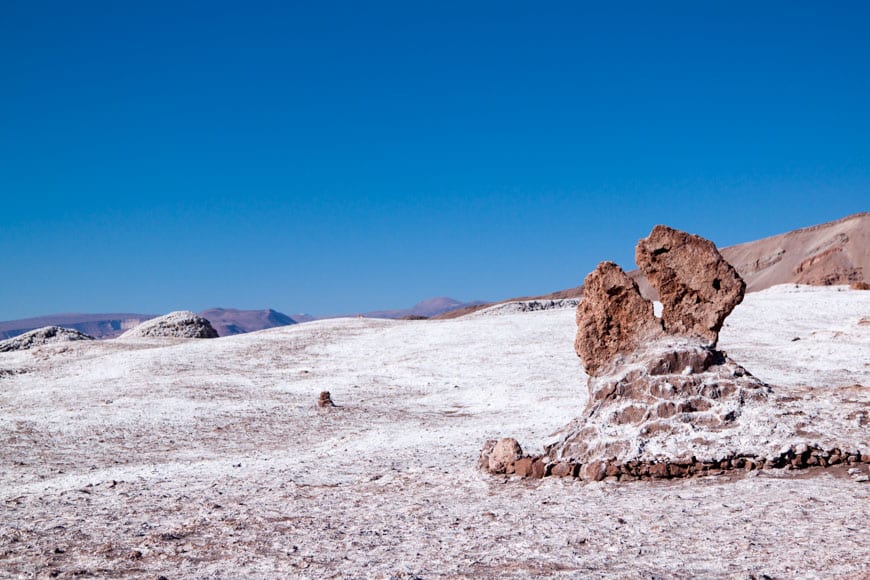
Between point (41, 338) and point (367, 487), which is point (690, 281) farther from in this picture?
point (41, 338)

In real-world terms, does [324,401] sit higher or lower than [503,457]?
higher

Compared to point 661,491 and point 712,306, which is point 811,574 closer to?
point 661,491

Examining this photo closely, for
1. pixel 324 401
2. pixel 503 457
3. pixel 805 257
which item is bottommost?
pixel 503 457

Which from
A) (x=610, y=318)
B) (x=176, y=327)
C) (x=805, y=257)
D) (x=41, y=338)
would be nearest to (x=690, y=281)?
(x=610, y=318)

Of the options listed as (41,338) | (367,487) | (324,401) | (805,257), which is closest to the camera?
(367,487)

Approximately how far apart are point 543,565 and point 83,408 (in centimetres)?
1356

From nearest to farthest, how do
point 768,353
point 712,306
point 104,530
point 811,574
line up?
point 811,574 < point 104,530 < point 712,306 < point 768,353

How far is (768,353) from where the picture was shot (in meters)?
21.5

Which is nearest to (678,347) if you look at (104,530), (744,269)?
(104,530)

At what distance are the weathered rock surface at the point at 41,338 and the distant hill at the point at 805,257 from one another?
36.2m

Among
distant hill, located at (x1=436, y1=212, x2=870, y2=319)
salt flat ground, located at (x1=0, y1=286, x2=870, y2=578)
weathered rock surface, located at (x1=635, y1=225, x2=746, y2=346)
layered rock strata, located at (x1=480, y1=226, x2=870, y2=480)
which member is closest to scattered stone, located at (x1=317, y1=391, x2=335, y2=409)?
salt flat ground, located at (x1=0, y1=286, x2=870, y2=578)

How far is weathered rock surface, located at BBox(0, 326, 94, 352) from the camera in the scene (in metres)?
33.9

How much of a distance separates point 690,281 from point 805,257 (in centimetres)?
7972

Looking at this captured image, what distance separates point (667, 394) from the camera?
32.0 ft
